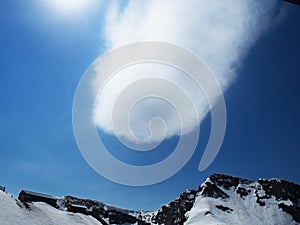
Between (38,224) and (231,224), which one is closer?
(38,224)

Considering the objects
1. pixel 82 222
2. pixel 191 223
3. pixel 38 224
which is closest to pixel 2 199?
pixel 38 224

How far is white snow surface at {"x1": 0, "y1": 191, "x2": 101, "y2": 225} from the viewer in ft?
79.7

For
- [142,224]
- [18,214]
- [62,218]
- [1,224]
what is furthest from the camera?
[142,224]

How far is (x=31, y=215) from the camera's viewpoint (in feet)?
87.6

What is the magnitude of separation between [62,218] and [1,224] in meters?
8.54

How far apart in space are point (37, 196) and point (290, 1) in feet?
183

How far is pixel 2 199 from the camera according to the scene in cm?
2659

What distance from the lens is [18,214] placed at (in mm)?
25453

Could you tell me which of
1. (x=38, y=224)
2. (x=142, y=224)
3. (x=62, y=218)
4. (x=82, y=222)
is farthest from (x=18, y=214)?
(x=142, y=224)

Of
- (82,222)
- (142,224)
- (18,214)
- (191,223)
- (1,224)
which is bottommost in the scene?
(1,224)

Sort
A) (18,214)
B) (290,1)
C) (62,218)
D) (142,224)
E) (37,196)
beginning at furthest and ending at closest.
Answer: (142,224) < (37,196) < (62,218) < (18,214) < (290,1)

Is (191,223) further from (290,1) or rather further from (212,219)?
(290,1)

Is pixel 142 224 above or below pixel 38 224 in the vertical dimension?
above

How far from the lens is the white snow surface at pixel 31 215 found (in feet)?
79.7
